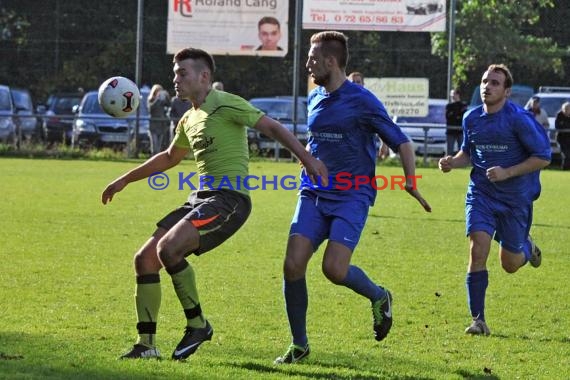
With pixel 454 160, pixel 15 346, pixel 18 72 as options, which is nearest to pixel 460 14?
pixel 18 72

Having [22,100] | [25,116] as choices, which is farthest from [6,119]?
[22,100]

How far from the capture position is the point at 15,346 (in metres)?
7.12

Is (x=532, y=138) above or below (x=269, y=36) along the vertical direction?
below

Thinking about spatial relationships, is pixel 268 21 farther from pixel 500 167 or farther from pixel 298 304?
pixel 298 304

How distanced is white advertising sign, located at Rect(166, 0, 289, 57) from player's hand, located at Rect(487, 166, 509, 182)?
20.8 meters

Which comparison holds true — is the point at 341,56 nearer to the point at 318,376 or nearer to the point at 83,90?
the point at 318,376

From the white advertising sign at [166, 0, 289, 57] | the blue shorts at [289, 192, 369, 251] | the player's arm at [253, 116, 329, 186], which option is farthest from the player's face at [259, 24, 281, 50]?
the player's arm at [253, 116, 329, 186]

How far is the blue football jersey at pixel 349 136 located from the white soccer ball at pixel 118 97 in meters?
2.40

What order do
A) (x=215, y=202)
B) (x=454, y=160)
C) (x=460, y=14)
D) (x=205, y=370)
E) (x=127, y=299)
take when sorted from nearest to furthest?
(x=205, y=370)
(x=215, y=202)
(x=454, y=160)
(x=127, y=299)
(x=460, y=14)

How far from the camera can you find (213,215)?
22.7ft

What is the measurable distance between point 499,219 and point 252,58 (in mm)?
24628

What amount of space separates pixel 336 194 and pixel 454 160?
5.73 ft

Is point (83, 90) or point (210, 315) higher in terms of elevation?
point (83, 90)

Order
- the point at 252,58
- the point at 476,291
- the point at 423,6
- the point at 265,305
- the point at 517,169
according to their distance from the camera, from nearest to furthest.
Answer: the point at 517,169
the point at 476,291
the point at 265,305
the point at 423,6
the point at 252,58
